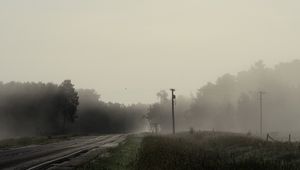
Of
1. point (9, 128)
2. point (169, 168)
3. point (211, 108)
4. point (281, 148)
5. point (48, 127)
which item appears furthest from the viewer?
point (211, 108)

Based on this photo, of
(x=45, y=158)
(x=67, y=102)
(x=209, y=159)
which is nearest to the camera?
(x=209, y=159)

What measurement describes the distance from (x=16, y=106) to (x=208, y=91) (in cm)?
6547

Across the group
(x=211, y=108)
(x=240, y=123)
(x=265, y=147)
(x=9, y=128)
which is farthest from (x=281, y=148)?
(x=211, y=108)

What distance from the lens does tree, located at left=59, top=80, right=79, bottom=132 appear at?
151000mm

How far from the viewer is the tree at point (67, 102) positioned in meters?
151

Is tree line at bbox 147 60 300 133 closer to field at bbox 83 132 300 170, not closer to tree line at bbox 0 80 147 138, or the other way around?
tree line at bbox 0 80 147 138

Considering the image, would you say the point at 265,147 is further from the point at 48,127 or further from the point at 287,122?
the point at 287,122

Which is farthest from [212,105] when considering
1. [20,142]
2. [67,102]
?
[20,142]

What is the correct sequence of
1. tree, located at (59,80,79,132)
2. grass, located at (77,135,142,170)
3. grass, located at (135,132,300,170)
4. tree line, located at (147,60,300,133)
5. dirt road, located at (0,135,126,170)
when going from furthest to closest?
tree line, located at (147,60,300,133) < tree, located at (59,80,79,132) < dirt road, located at (0,135,126,170) < grass, located at (77,135,142,170) < grass, located at (135,132,300,170)

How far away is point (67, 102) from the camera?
152 meters

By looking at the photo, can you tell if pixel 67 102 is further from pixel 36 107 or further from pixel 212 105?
pixel 212 105

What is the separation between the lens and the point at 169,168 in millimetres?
20172

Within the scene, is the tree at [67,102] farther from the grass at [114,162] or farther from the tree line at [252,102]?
the grass at [114,162]

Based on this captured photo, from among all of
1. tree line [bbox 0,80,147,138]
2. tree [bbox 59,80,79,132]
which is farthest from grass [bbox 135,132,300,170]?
tree [bbox 59,80,79,132]
